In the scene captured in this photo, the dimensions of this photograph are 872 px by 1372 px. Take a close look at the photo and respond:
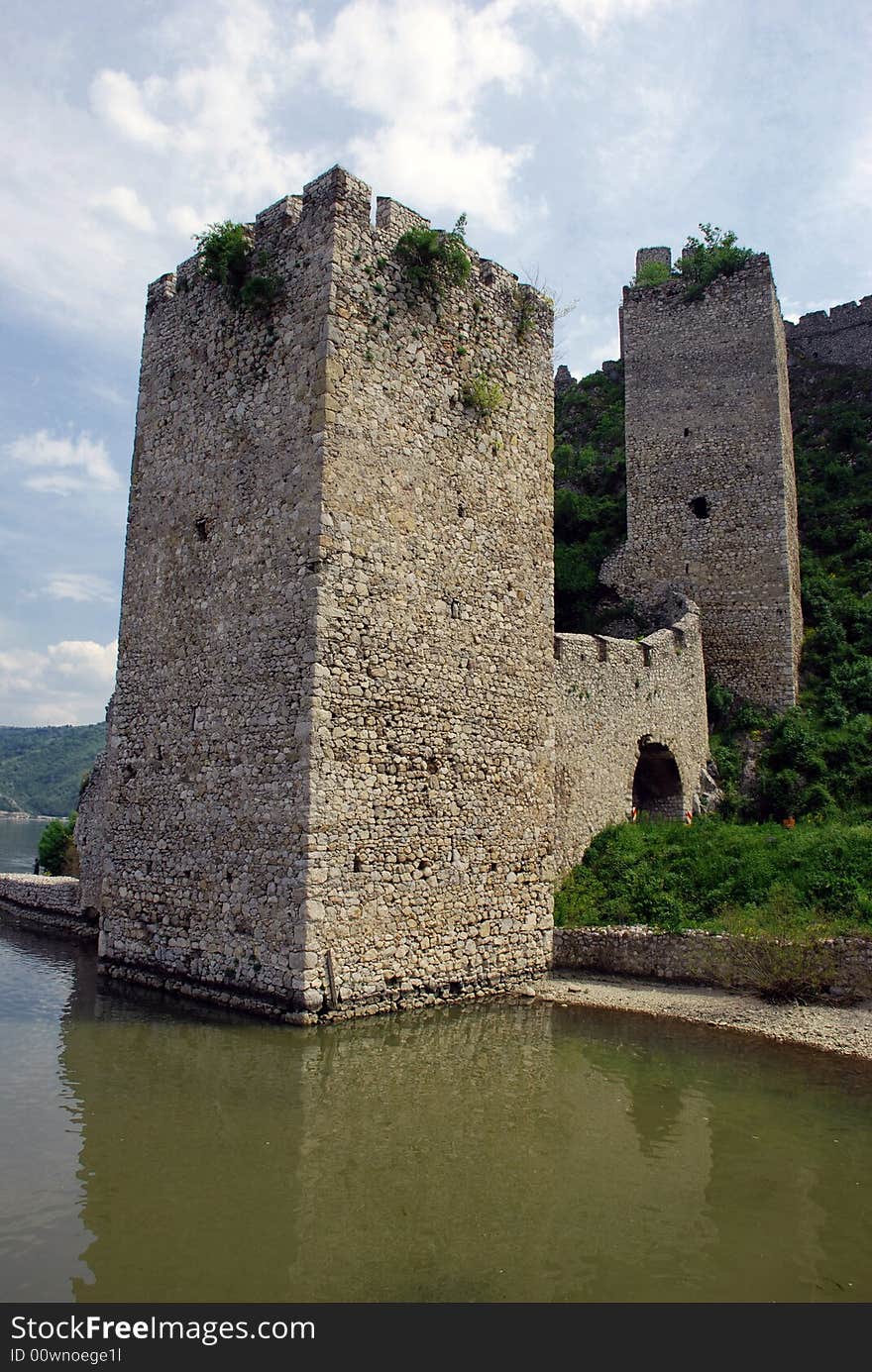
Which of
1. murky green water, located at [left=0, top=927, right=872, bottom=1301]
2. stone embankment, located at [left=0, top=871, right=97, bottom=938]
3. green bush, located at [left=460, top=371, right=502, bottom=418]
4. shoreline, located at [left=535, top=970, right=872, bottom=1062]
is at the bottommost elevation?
murky green water, located at [left=0, top=927, right=872, bottom=1301]

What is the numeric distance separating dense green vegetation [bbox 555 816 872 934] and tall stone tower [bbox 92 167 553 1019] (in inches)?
57.5

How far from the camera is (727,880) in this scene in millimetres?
13008

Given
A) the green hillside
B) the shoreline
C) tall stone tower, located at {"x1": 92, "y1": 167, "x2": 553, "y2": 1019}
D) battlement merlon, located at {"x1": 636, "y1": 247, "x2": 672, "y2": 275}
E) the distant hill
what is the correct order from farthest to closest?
the distant hill, battlement merlon, located at {"x1": 636, "y1": 247, "x2": 672, "y2": 275}, the green hillside, tall stone tower, located at {"x1": 92, "y1": 167, "x2": 553, "y2": 1019}, the shoreline

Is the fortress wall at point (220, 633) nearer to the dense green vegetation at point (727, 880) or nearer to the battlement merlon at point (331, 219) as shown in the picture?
the battlement merlon at point (331, 219)

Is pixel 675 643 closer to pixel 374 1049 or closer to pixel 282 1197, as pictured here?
pixel 374 1049

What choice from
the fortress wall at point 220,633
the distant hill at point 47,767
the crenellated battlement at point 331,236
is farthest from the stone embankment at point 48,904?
the distant hill at point 47,767

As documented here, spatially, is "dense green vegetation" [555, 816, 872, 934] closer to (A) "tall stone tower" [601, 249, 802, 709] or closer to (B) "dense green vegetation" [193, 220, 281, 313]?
(A) "tall stone tower" [601, 249, 802, 709]

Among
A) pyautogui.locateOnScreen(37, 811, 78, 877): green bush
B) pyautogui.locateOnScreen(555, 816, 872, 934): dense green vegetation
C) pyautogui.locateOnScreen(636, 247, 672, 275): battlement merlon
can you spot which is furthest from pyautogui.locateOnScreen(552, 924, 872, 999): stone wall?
pyautogui.locateOnScreen(636, 247, 672, 275): battlement merlon

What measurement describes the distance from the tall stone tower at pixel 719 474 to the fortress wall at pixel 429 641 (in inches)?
329

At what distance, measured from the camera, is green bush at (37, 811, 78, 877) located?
2152cm

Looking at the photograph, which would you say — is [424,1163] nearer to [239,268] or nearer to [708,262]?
[239,268]

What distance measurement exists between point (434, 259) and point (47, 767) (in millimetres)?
162031

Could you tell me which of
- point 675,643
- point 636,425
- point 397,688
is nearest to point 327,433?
point 397,688

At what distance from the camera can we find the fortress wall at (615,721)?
14.5 m
